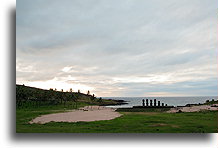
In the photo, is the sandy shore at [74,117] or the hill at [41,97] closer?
the sandy shore at [74,117]

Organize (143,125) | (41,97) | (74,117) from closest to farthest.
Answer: (143,125) < (74,117) < (41,97)

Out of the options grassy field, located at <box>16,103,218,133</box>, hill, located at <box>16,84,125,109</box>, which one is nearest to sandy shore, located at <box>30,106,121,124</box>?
grassy field, located at <box>16,103,218,133</box>

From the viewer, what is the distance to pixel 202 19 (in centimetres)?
938

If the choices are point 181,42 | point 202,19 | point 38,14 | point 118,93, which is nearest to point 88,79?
point 118,93

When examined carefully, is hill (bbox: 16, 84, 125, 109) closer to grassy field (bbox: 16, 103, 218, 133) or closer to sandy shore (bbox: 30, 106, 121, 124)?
sandy shore (bbox: 30, 106, 121, 124)

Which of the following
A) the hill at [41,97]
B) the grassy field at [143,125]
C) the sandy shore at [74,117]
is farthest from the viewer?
the hill at [41,97]

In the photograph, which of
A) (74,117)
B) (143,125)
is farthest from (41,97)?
(143,125)

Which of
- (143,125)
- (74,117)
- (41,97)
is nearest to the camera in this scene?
(143,125)

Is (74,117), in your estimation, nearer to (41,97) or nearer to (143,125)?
(143,125)

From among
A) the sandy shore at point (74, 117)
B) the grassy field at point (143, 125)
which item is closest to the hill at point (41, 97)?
the sandy shore at point (74, 117)

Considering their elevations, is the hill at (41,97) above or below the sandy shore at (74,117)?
above

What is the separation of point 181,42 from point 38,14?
676 cm

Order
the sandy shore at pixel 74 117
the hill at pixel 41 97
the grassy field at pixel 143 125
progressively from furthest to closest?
the hill at pixel 41 97
the sandy shore at pixel 74 117
the grassy field at pixel 143 125

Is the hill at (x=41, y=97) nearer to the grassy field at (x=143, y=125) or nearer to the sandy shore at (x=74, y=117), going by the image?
the sandy shore at (x=74, y=117)
